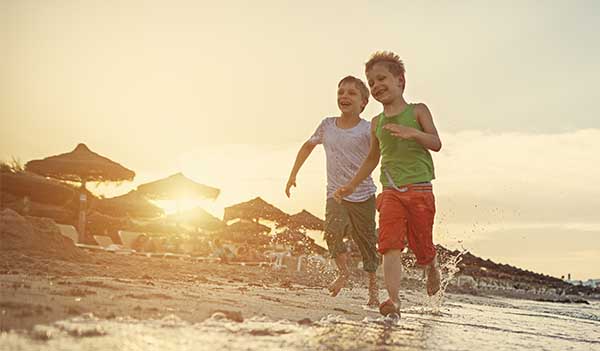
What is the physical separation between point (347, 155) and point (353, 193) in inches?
13.2

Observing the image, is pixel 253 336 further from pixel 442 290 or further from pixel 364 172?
pixel 442 290

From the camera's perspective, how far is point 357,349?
218cm

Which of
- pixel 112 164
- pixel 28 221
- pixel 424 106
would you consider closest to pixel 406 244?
pixel 424 106

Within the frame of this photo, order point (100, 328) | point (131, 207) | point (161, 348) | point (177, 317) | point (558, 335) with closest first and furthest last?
1. point (161, 348)
2. point (100, 328)
3. point (177, 317)
4. point (558, 335)
5. point (131, 207)

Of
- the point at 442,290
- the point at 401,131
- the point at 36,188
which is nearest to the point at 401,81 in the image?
the point at 401,131

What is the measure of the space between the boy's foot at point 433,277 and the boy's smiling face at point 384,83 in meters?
1.18

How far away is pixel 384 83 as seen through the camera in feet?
13.7

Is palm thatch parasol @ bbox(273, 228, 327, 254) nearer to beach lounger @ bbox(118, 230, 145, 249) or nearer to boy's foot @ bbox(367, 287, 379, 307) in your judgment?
beach lounger @ bbox(118, 230, 145, 249)

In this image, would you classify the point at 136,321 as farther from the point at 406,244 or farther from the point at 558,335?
the point at 558,335

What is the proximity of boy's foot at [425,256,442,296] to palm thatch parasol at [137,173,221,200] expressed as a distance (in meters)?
21.5

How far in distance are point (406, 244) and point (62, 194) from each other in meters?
20.3

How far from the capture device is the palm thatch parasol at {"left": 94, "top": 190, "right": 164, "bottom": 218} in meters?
23.9

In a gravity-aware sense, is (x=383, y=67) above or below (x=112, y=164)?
below

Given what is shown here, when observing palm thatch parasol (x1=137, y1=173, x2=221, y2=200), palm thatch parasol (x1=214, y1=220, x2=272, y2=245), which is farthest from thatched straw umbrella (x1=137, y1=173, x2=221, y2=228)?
palm thatch parasol (x1=214, y1=220, x2=272, y2=245)
